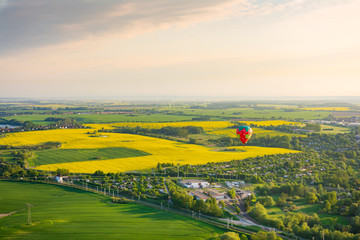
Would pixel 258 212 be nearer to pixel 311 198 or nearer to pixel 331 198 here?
pixel 311 198

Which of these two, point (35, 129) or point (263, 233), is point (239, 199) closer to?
point (263, 233)

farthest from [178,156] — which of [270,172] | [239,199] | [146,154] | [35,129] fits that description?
[35,129]

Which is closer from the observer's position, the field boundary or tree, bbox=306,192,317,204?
the field boundary

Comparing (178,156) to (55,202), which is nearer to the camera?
(55,202)

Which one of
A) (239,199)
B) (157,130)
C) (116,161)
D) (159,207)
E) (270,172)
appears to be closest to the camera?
(159,207)

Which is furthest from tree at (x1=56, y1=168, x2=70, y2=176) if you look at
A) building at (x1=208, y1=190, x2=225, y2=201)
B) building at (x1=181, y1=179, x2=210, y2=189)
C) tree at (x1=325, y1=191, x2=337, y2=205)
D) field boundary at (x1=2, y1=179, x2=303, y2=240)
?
tree at (x1=325, y1=191, x2=337, y2=205)

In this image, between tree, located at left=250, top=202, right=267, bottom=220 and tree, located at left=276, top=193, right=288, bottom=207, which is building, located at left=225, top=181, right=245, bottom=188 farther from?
tree, located at left=250, top=202, right=267, bottom=220

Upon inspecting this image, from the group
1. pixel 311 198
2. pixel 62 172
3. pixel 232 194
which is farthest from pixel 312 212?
pixel 62 172
